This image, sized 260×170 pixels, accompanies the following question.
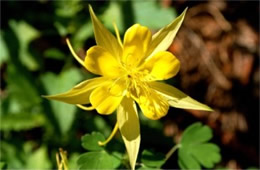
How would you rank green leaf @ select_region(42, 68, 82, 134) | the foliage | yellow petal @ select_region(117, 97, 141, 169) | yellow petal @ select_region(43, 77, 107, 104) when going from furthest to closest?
the foliage, green leaf @ select_region(42, 68, 82, 134), yellow petal @ select_region(117, 97, 141, 169), yellow petal @ select_region(43, 77, 107, 104)

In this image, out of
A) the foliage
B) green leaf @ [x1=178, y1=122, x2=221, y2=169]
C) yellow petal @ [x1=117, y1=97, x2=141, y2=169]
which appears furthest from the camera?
the foliage

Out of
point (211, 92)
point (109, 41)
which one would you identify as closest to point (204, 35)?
point (211, 92)

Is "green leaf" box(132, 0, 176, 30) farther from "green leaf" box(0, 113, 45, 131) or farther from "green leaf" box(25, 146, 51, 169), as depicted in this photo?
"green leaf" box(25, 146, 51, 169)

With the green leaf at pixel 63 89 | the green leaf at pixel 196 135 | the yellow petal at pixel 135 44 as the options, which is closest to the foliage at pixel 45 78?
the green leaf at pixel 63 89

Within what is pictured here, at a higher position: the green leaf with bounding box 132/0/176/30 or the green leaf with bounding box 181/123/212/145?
the green leaf with bounding box 132/0/176/30

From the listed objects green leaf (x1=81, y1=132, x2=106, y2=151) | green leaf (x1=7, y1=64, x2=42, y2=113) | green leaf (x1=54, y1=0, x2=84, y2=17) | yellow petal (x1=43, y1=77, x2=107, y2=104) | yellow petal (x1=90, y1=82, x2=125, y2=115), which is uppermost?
green leaf (x1=54, y1=0, x2=84, y2=17)

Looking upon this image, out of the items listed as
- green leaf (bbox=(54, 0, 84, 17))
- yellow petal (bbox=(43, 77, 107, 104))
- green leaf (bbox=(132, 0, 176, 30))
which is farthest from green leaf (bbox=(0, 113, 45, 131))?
yellow petal (bbox=(43, 77, 107, 104))

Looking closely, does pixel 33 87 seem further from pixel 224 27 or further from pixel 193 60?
pixel 224 27

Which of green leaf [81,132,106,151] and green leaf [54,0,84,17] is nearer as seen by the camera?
green leaf [81,132,106,151]

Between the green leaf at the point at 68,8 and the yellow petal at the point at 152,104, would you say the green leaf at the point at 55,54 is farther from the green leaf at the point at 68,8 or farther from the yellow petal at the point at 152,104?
the yellow petal at the point at 152,104

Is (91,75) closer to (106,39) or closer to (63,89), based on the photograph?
(63,89)
